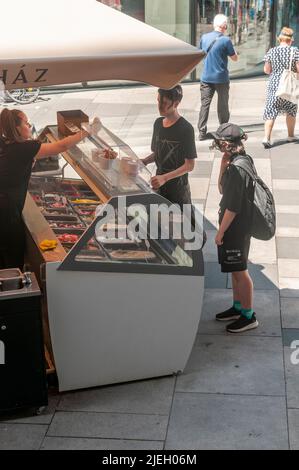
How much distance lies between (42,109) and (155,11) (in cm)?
409

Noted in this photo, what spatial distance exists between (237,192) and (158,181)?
0.77m

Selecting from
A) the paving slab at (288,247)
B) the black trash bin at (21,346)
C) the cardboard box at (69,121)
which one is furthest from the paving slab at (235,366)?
the cardboard box at (69,121)

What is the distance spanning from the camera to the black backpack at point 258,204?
6348mm

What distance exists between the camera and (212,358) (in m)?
6.29

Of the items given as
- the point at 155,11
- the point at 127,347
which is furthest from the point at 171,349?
the point at 155,11

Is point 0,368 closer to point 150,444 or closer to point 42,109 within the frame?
point 150,444

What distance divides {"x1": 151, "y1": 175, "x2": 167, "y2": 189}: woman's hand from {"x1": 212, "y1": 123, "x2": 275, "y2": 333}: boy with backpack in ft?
1.69

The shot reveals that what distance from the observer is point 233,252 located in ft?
21.3

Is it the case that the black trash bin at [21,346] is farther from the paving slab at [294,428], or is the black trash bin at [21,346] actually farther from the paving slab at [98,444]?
the paving slab at [294,428]

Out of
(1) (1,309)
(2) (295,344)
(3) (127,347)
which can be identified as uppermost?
(1) (1,309)

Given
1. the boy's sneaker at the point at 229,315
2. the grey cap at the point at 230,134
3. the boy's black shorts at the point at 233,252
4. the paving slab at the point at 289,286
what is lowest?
the paving slab at the point at 289,286

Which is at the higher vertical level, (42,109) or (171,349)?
(171,349)

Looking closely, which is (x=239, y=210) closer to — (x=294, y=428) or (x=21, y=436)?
(x=294, y=428)

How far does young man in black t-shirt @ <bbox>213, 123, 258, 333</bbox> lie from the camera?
20.6ft
